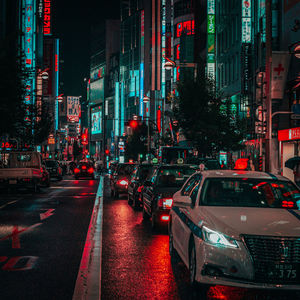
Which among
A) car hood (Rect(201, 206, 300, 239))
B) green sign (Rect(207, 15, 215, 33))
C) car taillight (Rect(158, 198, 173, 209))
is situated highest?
green sign (Rect(207, 15, 215, 33))

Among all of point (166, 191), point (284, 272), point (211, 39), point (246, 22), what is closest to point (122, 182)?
point (166, 191)

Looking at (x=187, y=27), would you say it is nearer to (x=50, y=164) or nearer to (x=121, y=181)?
(x=50, y=164)

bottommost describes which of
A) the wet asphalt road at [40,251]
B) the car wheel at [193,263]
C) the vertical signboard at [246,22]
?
the wet asphalt road at [40,251]

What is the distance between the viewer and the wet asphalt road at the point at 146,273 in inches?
255

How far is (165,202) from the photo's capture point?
40.0ft

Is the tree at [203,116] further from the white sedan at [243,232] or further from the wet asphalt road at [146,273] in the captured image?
the white sedan at [243,232]

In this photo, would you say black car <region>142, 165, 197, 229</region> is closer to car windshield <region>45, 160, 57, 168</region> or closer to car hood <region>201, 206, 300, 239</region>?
car hood <region>201, 206, 300, 239</region>

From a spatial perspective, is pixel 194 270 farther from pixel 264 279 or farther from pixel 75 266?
pixel 75 266

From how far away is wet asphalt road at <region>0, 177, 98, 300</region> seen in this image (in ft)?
22.2

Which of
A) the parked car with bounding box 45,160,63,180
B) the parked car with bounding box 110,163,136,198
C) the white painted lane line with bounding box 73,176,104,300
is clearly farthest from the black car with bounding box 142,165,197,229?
the parked car with bounding box 45,160,63,180

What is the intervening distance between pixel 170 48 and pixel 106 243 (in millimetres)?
74410

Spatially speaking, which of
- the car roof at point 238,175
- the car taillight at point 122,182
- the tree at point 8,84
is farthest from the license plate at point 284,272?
the tree at point 8,84

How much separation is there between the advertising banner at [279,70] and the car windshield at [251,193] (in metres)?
→ 22.5

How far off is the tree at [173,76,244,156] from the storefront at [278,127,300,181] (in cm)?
666
